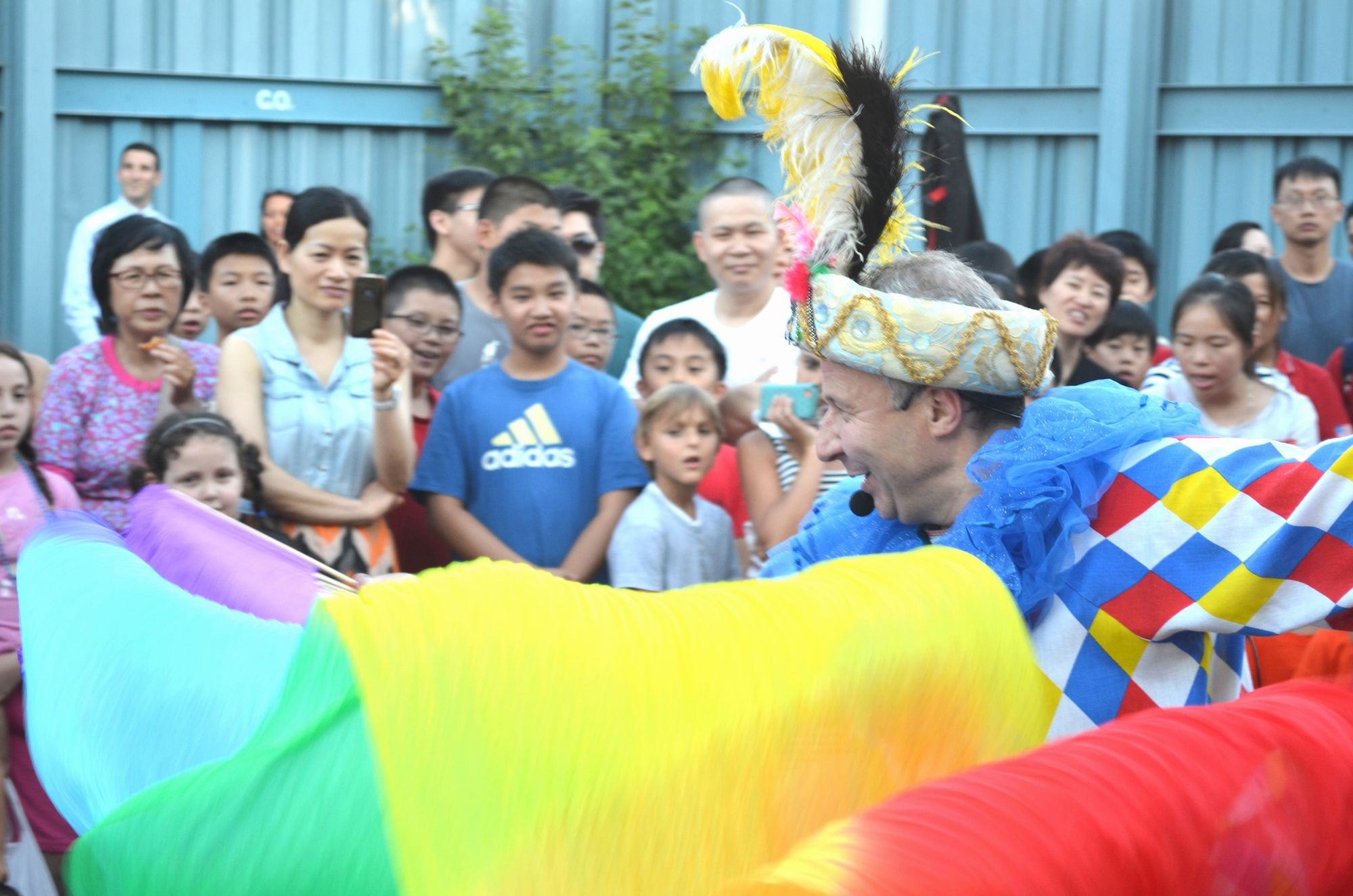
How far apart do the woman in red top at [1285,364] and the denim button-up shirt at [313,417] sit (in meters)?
3.09

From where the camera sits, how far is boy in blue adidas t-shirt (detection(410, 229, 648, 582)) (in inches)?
171

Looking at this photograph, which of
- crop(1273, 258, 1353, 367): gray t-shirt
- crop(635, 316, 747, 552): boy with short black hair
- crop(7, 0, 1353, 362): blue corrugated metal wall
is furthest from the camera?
crop(7, 0, 1353, 362): blue corrugated metal wall

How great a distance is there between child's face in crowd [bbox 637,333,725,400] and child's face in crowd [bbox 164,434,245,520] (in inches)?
58.2

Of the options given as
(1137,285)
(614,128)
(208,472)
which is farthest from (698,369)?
(614,128)

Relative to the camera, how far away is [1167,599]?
2.02 metres

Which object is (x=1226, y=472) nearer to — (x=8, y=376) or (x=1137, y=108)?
(x=8, y=376)

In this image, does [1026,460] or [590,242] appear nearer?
[1026,460]

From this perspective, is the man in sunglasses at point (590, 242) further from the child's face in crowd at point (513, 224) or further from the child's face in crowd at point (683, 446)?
the child's face in crowd at point (683, 446)

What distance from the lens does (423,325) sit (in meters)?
4.80

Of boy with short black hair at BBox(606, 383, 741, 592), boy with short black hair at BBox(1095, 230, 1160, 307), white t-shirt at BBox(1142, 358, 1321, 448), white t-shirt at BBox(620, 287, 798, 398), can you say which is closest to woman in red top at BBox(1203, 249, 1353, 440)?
white t-shirt at BBox(1142, 358, 1321, 448)

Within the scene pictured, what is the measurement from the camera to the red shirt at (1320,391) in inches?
214

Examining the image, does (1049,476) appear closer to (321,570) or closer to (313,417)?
(321,570)

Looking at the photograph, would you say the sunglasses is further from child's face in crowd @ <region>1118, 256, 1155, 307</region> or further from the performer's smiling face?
the performer's smiling face

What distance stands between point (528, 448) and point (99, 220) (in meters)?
4.72
